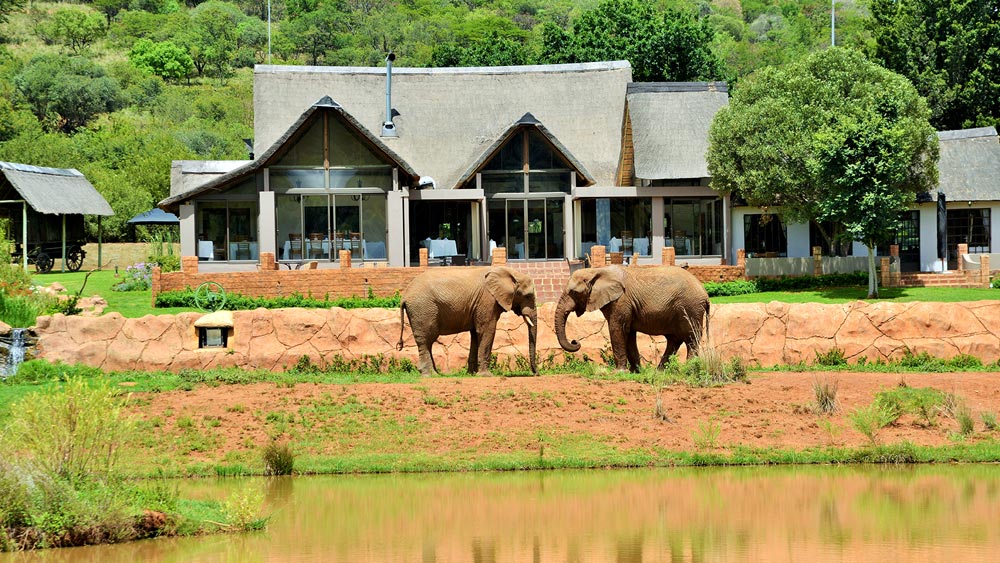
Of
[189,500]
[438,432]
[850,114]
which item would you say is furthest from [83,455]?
[850,114]

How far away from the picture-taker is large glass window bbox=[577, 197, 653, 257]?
42.4m

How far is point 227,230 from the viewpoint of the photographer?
39.3m

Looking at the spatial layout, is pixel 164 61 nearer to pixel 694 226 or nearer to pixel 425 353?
pixel 694 226

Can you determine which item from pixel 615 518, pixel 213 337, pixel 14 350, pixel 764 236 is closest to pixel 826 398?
pixel 615 518

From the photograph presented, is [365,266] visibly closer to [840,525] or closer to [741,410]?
[741,410]

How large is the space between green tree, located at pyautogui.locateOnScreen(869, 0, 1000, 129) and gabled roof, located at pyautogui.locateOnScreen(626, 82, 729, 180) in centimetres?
1207

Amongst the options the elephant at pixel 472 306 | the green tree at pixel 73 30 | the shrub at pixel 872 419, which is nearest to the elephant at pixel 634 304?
the elephant at pixel 472 306

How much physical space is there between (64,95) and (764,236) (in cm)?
6927

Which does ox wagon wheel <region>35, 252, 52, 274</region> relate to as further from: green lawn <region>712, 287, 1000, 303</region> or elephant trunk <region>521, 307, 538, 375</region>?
elephant trunk <region>521, 307, 538, 375</region>

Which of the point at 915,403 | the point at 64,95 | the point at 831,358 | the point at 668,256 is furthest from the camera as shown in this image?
the point at 64,95

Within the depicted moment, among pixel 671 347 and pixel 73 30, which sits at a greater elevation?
pixel 73 30

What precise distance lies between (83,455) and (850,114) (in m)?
28.3

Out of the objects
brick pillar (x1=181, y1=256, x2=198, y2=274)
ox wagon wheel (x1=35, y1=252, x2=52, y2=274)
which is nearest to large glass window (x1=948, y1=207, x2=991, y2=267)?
brick pillar (x1=181, y1=256, x2=198, y2=274)

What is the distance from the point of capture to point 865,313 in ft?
83.6
